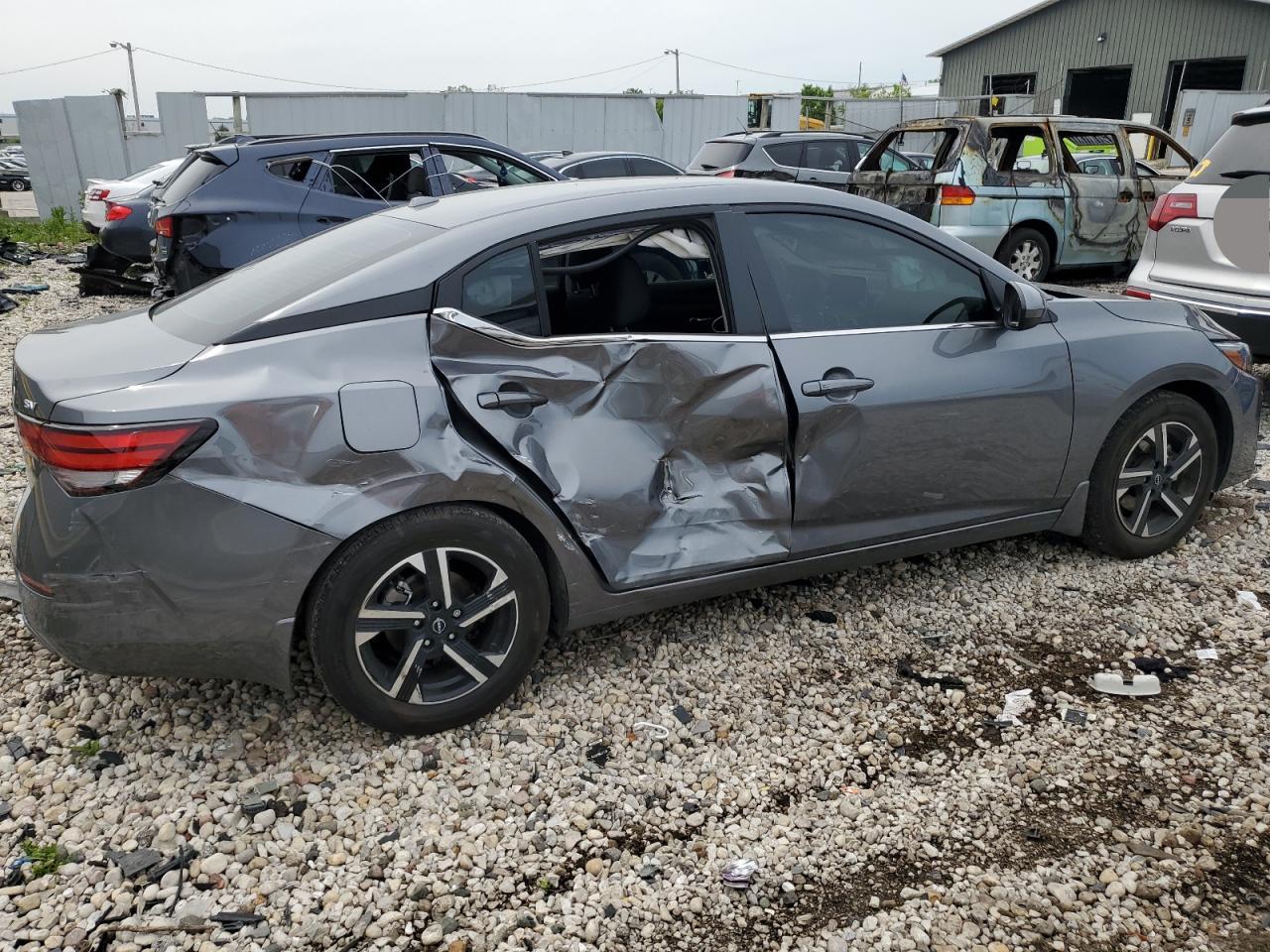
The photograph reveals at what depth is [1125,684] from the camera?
11.4ft

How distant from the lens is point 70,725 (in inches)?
127

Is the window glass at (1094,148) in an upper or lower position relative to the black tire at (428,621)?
upper

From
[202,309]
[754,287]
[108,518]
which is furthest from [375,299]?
[754,287]

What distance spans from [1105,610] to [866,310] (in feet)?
5.10

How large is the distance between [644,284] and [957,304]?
1237mm

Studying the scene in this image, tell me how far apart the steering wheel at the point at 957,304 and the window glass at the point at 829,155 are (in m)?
10.2

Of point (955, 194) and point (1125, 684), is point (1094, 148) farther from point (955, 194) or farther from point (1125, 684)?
point (1125, 684)

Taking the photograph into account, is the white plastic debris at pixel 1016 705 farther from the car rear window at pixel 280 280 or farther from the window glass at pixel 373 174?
the window glass at pixel 373 174

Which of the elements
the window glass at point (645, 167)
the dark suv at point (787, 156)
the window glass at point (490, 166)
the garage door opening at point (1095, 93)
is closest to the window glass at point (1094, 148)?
the dark suv at point (787, 156)

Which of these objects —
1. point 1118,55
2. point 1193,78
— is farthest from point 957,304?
point 1118,55

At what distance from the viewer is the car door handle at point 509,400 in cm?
295

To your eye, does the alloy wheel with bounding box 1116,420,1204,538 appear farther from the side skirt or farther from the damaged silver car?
the side skirt

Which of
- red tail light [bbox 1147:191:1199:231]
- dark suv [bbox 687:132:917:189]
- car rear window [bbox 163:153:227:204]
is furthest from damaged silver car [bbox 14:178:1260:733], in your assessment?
dark suv [bbox 687:132:917:189]

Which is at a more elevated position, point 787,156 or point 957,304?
point 787,156
